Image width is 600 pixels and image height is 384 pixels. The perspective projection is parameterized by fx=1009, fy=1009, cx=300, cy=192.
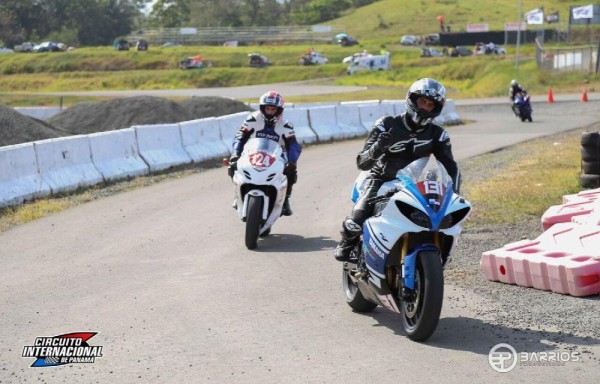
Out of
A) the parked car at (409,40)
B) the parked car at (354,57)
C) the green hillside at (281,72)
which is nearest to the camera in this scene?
the green hillside at (281,72)

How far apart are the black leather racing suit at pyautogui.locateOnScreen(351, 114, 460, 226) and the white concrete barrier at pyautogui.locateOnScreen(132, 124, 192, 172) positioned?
40.4 ft

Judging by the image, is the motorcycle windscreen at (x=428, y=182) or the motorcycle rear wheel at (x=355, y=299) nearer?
the motorcycle windscreen at (x=428, y=182)

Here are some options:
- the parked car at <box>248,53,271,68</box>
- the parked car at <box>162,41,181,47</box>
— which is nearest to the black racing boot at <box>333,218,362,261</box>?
the parked car at <box>248,53,271,68</box>

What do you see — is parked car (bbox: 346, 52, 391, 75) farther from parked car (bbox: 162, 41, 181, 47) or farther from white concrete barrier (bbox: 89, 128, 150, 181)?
white concrete barrier (bbox: 89, 128, 150, 181)

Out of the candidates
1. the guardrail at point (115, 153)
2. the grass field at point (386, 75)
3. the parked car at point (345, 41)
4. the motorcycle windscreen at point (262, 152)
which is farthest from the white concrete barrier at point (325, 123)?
the parked car at point (345, 41)

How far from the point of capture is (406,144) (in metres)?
7.99

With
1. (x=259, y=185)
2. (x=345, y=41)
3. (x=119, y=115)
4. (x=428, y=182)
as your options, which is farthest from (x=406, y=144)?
(x=345, y=41)

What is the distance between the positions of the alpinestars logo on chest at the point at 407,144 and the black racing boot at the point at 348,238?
0.70 m

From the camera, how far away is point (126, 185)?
18.5 meters

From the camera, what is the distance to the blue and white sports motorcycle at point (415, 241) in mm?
7195

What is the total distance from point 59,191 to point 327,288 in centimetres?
856

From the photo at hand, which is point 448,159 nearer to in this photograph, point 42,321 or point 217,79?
point 42,321

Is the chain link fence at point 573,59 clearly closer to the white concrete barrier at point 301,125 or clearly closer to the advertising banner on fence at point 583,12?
the advertising banner on fence at point 583,12

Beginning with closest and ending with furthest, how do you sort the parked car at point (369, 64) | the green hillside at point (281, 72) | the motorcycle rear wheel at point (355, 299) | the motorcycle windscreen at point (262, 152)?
the motorcycle rear wheel at point (355, 299) → the motorcycle windscreen at point (262, 152) → the green hillside at point (281, 72) → the parked car at point (369, 64)
